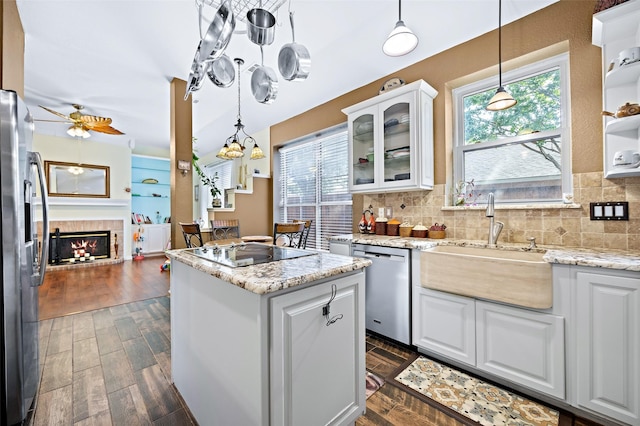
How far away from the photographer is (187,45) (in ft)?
8.86

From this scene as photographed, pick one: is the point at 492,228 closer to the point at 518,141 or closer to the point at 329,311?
the point at 518,141

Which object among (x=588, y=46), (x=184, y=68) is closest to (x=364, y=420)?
(x=588, y=46)

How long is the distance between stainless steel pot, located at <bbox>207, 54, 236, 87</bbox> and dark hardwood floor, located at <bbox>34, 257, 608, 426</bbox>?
2.02 metres

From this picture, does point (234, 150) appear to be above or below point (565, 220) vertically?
above

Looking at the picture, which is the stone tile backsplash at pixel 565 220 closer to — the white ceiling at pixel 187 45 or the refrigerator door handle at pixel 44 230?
the white ceiling at pixel 187 45

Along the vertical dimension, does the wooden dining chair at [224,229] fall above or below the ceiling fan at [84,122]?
below

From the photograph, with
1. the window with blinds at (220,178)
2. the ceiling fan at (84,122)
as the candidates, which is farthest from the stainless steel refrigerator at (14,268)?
the window with blinds at (220,178)

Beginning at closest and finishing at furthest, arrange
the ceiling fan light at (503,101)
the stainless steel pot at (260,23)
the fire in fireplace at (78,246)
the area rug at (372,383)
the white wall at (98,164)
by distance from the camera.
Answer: the stainless steel pot at (260,23), the area rug at (372,383), the ceiling fan light at (503,101), the fire in fireplace at (78,246), the white wall at (98,164)

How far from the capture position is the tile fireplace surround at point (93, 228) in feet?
17.3

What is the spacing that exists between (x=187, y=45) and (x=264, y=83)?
1637 millimetres

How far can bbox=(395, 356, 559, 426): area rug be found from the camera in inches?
56.8

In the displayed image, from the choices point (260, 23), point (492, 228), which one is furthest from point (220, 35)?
point (492, 228)

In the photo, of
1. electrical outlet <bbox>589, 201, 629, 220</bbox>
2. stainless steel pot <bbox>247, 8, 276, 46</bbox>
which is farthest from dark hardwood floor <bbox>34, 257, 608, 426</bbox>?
stainless steel pot <bbox>247, 8, 276, 46</bbox>

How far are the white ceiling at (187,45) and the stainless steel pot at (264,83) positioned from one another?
874 mm
